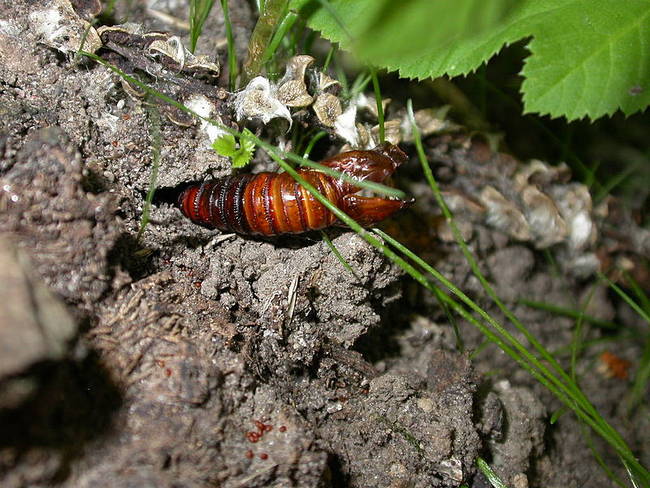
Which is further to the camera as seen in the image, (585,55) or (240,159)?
(240,159)

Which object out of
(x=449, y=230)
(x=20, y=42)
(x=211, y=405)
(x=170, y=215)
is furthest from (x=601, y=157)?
(x=20, y=42)

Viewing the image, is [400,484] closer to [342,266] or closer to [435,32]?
[342,266]

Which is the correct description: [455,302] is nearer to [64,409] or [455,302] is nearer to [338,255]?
[338,255]

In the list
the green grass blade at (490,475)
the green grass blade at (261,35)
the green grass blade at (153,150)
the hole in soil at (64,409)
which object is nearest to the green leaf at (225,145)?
the green grass blade at (153,150)

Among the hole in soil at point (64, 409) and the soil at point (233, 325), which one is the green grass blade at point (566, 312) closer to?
the soil at point (233, 325)

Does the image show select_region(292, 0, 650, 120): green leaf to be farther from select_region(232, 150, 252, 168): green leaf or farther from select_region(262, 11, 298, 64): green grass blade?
select_region(232, 150, 252, 168): green leaf

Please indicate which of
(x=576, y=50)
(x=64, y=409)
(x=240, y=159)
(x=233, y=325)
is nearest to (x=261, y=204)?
(x=240, y=159)

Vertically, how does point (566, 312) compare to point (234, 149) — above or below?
above
